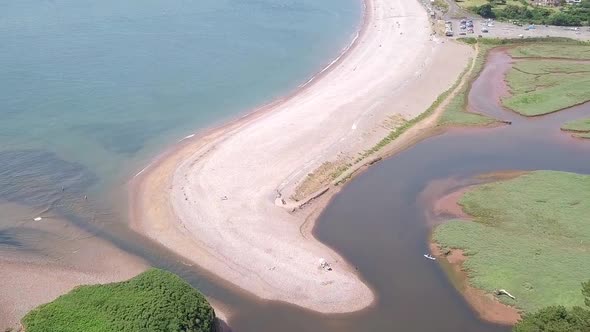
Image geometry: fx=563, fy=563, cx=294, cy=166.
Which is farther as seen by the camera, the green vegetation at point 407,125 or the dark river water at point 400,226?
the green vegetation at point 407,125

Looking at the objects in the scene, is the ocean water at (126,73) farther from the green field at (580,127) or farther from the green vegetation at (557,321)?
the green vegetation at (557,321)

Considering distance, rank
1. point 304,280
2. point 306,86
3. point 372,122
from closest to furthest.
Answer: point 304,280
point 372,122
point 306,86

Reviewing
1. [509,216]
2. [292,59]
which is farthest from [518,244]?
[292,59]

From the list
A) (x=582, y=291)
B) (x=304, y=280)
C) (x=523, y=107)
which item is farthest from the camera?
(x=523, y=107)

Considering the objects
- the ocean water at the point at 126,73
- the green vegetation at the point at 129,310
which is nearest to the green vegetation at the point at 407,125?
the ocean water at the point at 126,73

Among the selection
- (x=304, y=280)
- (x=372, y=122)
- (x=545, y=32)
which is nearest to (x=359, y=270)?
(x=304, y=280)

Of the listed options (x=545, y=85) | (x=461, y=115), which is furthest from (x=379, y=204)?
(x=545, y=85)

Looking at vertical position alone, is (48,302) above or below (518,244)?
above

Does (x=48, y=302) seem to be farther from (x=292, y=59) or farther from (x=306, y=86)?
(x=292, y=59)

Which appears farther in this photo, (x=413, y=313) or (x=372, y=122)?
(x=372, y=122)
